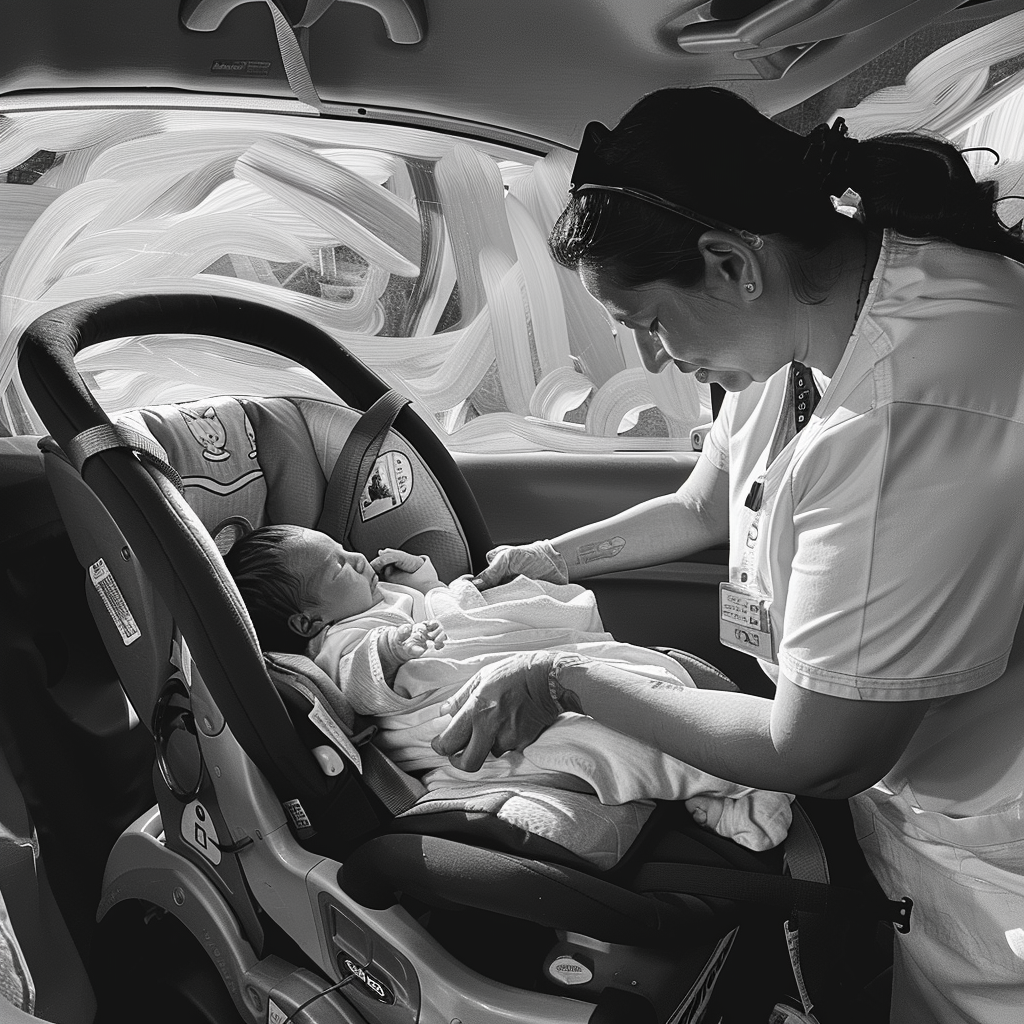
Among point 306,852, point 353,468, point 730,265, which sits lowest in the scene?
point 306,852

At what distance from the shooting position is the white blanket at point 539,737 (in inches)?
43.6

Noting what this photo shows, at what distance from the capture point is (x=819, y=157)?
3.22 ft

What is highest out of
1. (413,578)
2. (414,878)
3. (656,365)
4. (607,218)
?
(607,218)

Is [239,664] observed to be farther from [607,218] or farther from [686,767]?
[607,218]

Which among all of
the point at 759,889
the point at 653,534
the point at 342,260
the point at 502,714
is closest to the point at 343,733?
the point at 502,714

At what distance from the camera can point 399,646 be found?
1276 mm

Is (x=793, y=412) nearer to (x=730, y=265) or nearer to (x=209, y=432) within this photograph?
(x=730, y=265)

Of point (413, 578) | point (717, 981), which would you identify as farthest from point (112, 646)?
point (717, 981)

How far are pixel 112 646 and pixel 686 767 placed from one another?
85 cm

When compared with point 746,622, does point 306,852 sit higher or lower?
lower

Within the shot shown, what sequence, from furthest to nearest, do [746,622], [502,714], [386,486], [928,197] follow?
1. [386,486]
2. [746,622]
3. [502,714]
4. [928,197]

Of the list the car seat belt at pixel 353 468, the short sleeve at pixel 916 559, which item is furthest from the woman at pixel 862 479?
the car seat belt at pixel 353 468

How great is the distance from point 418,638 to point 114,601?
17.6 inches

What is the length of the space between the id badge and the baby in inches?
4.0
